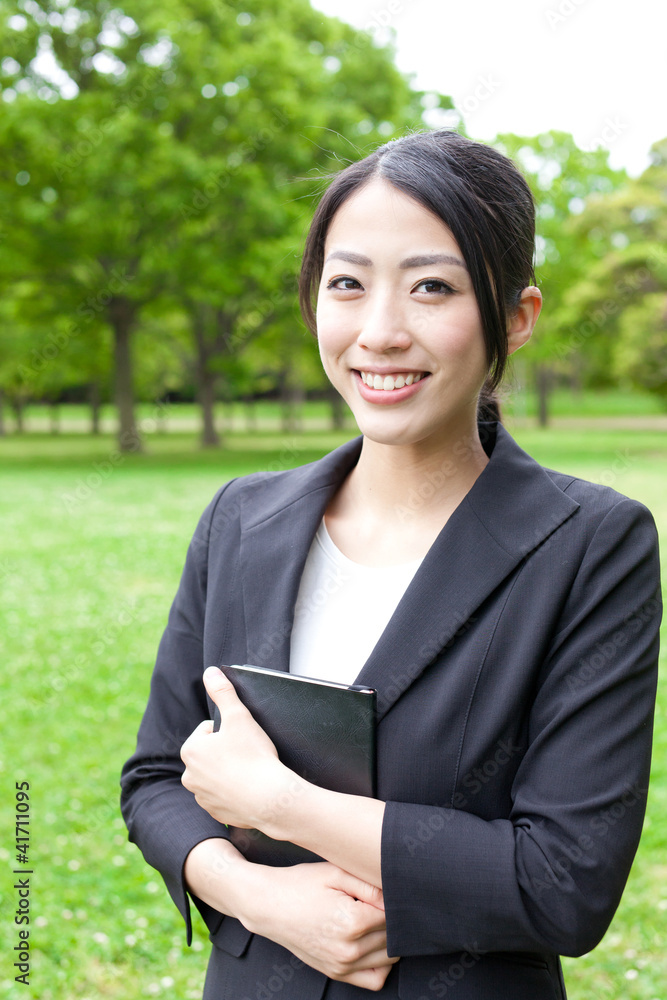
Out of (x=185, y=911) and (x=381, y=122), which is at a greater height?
(x=381, y=122)

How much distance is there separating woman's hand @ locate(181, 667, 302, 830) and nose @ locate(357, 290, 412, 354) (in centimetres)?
65

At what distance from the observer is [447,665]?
57.3 inches

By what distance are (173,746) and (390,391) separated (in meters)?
0.83

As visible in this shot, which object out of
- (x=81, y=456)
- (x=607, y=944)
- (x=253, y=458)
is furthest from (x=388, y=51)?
(x=607, y=944)

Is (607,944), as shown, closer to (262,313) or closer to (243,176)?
(243,176)

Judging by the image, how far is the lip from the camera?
4.92 ft

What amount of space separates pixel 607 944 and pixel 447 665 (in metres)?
2.99

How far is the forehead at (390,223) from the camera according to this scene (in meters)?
1.46

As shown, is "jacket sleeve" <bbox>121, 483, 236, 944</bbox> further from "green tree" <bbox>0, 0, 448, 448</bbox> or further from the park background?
"green tree" <bbox>0, 0, 448, 448</bbox>

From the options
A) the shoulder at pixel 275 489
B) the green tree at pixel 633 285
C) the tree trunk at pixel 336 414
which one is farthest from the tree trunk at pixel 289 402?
the shoulder at pixel 275 489
